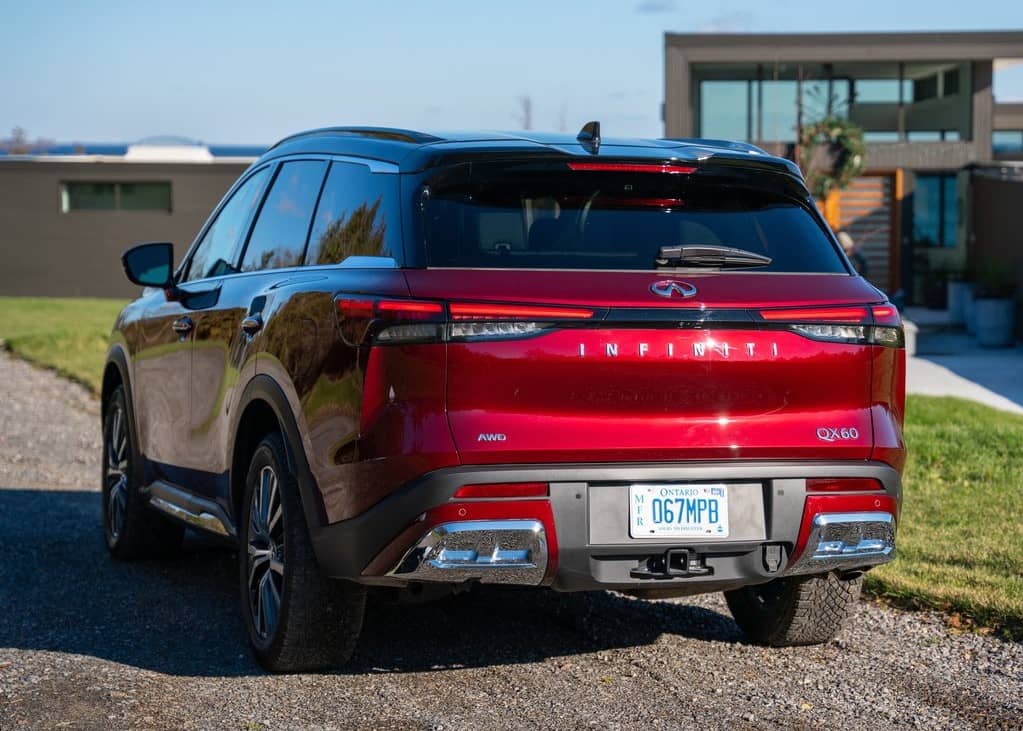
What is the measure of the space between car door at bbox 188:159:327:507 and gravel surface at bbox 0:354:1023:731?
712 mm

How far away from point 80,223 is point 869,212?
20.1m

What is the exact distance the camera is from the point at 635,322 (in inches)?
173

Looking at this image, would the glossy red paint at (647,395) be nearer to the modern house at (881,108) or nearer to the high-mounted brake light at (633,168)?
the high-mounted brake light at (633,168)

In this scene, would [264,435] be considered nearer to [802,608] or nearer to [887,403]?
[802,608]

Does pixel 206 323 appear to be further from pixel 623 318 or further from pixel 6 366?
pixel 6 366

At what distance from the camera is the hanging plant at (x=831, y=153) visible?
26.2 meters

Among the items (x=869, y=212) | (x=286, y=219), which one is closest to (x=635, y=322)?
(x=286, y=219)

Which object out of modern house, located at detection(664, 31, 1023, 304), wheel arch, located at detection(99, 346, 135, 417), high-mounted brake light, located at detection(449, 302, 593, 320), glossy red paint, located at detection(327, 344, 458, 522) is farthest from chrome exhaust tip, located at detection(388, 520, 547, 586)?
modern house, located at detection(664, 31, 1023, 304)

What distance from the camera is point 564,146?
4.91 m

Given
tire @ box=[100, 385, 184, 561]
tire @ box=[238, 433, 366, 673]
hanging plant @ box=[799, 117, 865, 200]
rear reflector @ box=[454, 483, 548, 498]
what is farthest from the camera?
hanging plant @ box=[799, 117, 865, 200]

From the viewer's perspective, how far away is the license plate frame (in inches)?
175

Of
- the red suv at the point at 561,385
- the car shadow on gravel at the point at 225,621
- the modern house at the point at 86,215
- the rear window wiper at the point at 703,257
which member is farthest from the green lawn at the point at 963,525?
the modern house at the point at 86,215

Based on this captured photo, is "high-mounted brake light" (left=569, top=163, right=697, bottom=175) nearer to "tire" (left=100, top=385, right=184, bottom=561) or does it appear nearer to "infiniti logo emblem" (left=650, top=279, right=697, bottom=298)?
"infiniti logo emblem" (left=650, top=279, right=697, bottom=298)

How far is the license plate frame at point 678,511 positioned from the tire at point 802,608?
0.90m
